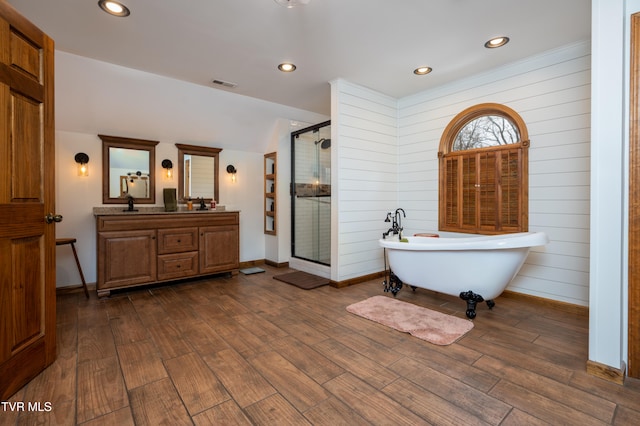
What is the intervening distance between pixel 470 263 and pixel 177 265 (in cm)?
345

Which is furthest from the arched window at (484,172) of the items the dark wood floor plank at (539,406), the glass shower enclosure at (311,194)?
the dark wood floor plank at (539,406)

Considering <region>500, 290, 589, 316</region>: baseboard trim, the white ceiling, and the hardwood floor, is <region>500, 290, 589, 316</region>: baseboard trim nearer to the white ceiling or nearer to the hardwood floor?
the hardwood floor

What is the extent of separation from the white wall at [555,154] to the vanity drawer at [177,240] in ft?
12.9

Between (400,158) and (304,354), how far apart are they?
10.6 ft

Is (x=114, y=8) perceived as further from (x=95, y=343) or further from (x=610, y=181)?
(x=610, y=181)

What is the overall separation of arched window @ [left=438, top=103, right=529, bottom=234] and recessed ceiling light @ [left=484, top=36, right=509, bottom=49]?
0.73 metres

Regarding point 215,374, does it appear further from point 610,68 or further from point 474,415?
point 610,68

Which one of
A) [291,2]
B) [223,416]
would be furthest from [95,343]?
[291,2]

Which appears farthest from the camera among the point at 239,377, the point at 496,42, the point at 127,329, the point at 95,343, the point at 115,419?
the point at 496,42

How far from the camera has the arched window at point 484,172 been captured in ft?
10.7

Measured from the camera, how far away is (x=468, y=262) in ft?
8.99

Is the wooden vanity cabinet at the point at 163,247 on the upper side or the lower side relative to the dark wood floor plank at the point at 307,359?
upper

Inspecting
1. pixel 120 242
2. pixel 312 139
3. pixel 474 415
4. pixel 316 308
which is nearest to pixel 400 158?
pixel 312 139

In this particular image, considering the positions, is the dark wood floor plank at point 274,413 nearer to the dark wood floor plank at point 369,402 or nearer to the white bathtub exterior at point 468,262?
the dark wood floor plank at point 369,402
